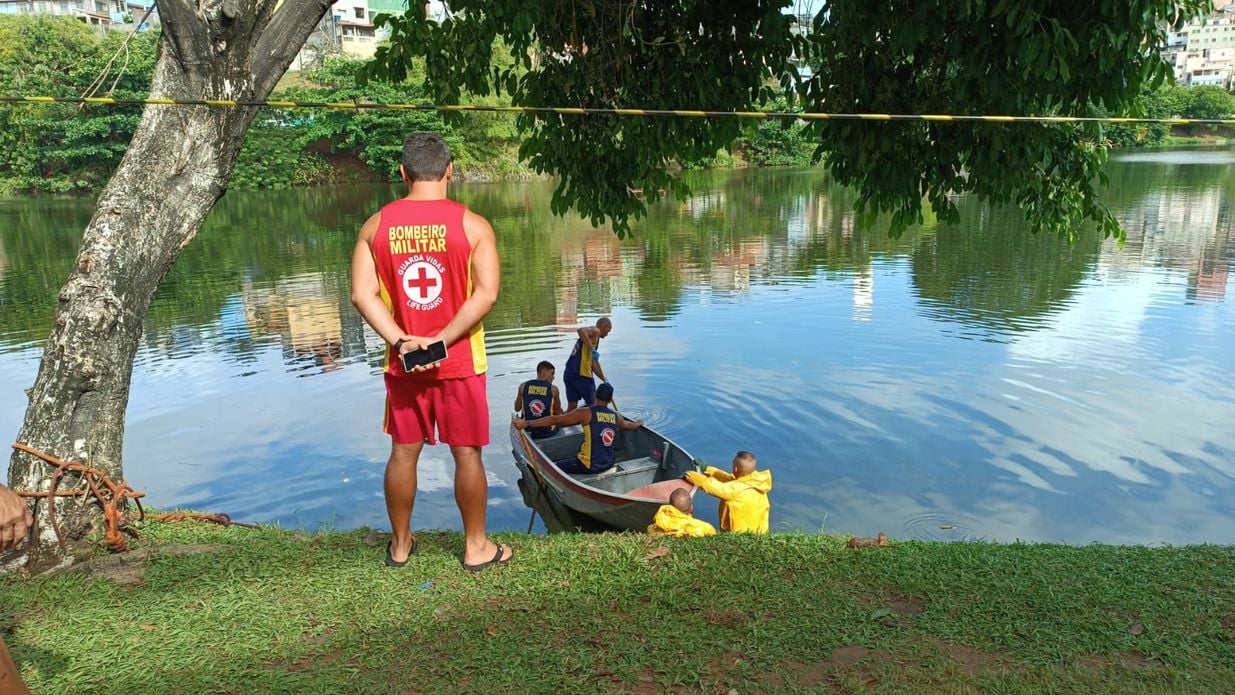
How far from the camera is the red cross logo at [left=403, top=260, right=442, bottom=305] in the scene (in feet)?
12.2

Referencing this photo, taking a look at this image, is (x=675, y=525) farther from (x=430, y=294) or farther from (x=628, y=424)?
(x=628, y=424)

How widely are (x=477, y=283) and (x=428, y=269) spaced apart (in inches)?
8.3

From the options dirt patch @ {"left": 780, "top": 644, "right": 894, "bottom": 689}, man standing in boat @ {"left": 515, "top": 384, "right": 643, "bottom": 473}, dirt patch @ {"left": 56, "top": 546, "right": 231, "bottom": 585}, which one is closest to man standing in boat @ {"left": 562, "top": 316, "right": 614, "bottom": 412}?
man standing in boat @ {"left": 515, "top": 384, "right": 643, "bottom": 473}

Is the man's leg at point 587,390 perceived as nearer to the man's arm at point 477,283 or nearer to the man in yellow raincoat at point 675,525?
the man in yellow raincoat at point 675,525

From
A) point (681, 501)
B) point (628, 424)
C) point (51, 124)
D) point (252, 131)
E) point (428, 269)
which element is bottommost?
point (628, 424)

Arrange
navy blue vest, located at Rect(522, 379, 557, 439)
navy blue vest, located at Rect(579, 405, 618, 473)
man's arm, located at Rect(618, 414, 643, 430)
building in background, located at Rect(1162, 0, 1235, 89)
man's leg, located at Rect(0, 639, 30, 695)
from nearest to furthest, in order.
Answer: man's leg, located at Rect(0, 639, 30, 695)
navy blue vest, located at Rect(579, 405, 618, 473)
man's arm, located at Rect(618, 414, 643, 430)
navy blue vest, located at Rect(522, 379, 557, 439)
building in background, located at Rect(1162, 0, 1235, 89)

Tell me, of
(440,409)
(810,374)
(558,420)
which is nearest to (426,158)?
(440,409)

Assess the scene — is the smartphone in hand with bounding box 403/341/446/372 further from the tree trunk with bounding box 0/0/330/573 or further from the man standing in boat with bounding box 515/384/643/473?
the man standing in boat with bounding box 515/384/643/473

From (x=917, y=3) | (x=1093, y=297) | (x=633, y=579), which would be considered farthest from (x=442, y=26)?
(x=1093, y=297)

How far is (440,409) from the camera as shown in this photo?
3.85 meters

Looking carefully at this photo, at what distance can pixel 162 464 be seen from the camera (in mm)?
10266

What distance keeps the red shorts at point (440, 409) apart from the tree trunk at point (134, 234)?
1524mm

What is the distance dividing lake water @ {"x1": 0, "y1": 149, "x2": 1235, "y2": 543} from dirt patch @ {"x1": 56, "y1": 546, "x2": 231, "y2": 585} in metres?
3.44

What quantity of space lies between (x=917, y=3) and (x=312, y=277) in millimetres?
19147
